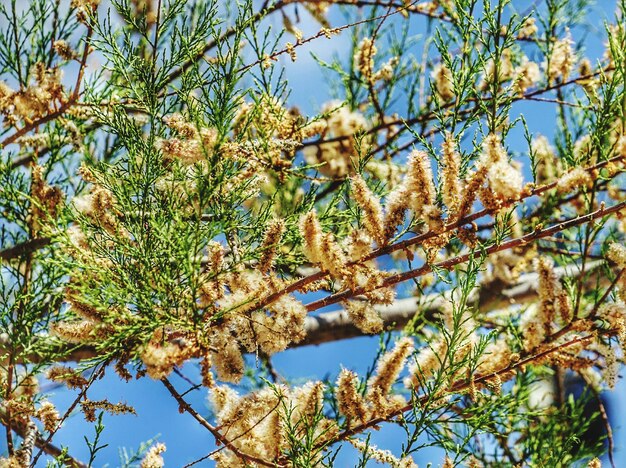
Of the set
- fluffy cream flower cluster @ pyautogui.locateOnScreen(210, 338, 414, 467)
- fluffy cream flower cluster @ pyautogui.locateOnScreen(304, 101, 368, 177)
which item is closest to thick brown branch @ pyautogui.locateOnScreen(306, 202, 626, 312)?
fluffy cream flower cluster @ pyautogui.locateOnScreen(210, 338, 414, 467)

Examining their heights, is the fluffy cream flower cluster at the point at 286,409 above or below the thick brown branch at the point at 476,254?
below

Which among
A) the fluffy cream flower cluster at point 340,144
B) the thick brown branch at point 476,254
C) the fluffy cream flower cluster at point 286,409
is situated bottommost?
the fluffy cream flower cluster at point 286,409

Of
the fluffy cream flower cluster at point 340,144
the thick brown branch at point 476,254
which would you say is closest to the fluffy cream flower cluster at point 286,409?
the thick brown branch at point 476,254

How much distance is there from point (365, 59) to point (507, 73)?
0.64 metres

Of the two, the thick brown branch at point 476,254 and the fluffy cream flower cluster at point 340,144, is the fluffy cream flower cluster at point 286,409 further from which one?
the fluffy cream flower cluster at point 340,144

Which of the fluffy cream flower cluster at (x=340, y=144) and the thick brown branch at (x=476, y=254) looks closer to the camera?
the thick brown branch at (x=476, y=254)

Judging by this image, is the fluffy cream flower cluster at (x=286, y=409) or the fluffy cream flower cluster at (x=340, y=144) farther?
the fluffy cream flower cluster at (x=340, y=144)

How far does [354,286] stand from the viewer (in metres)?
1.37

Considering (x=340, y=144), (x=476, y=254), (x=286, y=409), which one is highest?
(x=340, y=144)

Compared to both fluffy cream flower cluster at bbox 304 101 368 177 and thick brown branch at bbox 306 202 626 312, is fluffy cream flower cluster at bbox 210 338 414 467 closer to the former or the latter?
thick brown branch at bbox 306 202 626 312

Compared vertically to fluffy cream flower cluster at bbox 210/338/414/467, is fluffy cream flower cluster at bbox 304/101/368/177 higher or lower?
higher

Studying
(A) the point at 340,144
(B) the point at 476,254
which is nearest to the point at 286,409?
(B) the point at 476,254

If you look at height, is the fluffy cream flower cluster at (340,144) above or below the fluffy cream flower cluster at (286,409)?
above

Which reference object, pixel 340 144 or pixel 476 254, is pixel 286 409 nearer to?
pixel 476 254
